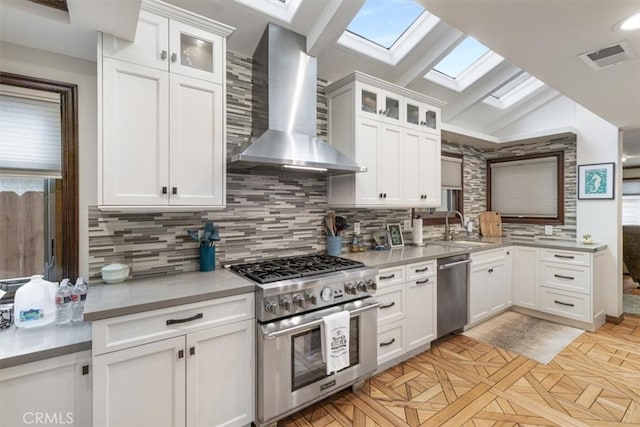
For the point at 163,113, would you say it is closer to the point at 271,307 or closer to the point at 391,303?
the point at 271,307

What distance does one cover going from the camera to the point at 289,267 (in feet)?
7.32

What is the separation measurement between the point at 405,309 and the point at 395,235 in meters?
0.98

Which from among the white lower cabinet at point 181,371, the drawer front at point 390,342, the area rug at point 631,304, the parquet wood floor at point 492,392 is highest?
the white lower cabinet at point 181,371

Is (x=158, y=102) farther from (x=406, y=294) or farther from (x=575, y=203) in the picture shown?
(x=575, y=203)

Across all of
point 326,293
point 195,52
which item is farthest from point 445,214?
point 195,52

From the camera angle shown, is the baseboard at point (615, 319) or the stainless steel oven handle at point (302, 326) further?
the baseboard at point (615, 319)

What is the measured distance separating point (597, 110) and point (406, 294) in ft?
8.52

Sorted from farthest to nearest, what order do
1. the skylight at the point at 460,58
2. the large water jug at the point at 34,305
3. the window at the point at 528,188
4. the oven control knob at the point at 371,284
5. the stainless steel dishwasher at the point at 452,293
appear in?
the window at the point at 528,188
the skylight at the point at 460,58
the stainless steel dishwasher at the point at 452,293
the oven control knob at the point at 371,284
the large water jug at the point at 34,305

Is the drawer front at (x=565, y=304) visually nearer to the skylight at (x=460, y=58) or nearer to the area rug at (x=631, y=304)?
the area rug at (x=631, y=304)

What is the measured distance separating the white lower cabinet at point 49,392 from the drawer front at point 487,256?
3.32 m

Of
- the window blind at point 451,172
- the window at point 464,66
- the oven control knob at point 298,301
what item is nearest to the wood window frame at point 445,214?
the window blind at point 451,172

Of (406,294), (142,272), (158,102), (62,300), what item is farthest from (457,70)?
(62,300)

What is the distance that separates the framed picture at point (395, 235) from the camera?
3428 mm

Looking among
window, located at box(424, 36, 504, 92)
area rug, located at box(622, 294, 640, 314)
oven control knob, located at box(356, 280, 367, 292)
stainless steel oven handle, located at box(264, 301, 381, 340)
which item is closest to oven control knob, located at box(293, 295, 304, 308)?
stainless steel oven handle, located at box(264, 301, 381, 340)
